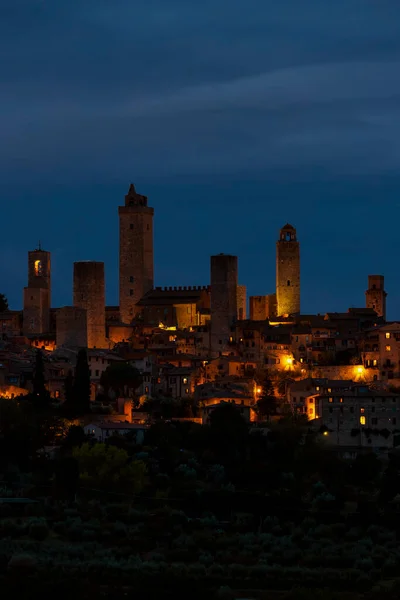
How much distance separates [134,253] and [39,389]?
2215 centimetres

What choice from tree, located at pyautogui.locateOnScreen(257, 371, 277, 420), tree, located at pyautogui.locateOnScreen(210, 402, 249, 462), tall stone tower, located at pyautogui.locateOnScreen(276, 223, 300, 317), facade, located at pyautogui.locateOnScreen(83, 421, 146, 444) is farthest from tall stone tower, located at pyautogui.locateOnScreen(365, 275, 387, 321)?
facade, located at pyautogui.locateOnScreen(83, 421, 146, 444)

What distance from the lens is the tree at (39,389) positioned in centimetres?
6449

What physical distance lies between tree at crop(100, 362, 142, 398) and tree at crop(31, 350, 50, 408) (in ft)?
11.6

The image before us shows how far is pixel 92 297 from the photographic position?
82000mm

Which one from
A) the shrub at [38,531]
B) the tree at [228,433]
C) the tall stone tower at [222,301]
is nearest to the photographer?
the shrub at [38,531]

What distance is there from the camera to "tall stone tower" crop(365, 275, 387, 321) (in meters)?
87.6

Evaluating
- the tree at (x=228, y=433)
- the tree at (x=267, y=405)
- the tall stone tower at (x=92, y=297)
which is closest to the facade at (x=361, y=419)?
the tree at (x=267, y=405)

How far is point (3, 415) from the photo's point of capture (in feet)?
203

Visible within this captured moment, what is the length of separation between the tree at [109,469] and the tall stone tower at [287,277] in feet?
91.3

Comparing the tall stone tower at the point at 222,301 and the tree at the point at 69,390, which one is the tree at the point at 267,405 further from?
the tall stone tower at the point at 222,301

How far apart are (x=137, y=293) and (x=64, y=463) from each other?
31.8 metres

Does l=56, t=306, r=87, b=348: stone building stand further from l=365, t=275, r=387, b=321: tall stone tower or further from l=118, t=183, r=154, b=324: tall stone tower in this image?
l=365, t=275, r=387, b=321: tall stone tower

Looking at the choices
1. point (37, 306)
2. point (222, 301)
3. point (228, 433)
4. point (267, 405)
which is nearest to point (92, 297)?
point (37, 306)

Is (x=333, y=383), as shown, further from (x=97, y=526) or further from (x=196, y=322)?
(x=97, y=526)
